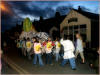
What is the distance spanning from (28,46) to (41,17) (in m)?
29.7

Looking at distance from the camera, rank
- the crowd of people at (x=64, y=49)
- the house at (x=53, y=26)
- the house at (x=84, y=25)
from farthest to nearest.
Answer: the house at (x=53, y=26)
the house at (x=84, y=25)
the crowd of people at (x=64, y=49)

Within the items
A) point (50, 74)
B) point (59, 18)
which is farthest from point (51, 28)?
point (50, 74)

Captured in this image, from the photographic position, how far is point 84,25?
69.7 ft

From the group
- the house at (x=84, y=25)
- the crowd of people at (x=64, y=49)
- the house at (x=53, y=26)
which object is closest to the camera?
the crowd of people at (x=64, y=49)

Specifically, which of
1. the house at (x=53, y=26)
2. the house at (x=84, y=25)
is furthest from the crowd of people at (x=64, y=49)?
the house at (x=53, y=26)

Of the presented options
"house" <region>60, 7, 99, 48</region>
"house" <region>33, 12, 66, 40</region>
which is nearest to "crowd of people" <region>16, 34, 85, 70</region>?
"house" <region>60, 7, 99, 48</region>

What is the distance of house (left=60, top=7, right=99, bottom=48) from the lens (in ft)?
67.1

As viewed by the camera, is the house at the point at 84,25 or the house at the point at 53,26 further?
the house at the point at 53,26

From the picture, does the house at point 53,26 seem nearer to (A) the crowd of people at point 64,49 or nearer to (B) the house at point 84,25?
(B) the house at point 84,25

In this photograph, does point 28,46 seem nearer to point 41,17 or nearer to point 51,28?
point 51,28

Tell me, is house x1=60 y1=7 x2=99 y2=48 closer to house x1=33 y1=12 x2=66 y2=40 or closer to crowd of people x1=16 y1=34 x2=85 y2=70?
house x1=33 y1=12 x2=66 y2=40

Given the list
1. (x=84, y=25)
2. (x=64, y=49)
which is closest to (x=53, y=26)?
(x=84, y=25)

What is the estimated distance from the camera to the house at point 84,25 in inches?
805

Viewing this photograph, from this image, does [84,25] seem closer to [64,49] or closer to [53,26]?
[53,26]
